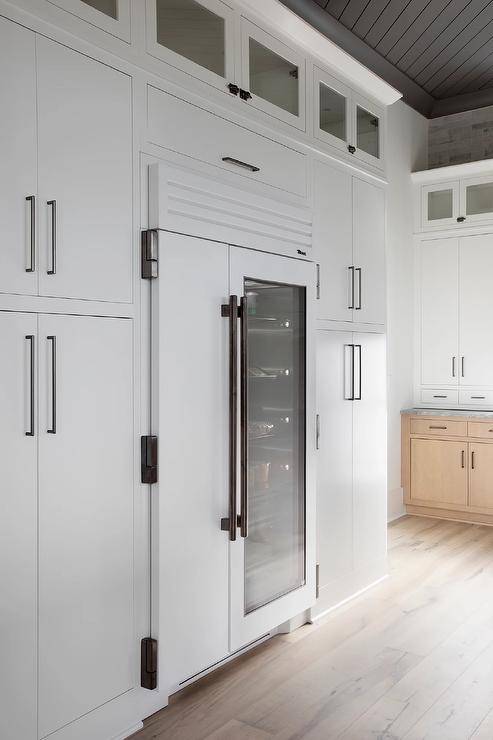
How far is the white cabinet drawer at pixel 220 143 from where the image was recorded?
241 centimetres

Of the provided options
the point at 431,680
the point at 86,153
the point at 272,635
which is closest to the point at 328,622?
the point at 272,635

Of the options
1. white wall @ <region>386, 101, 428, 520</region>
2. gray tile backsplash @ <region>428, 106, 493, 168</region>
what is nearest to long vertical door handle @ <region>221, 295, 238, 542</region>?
white wall @ <region>386, 101, 428, 520</region>

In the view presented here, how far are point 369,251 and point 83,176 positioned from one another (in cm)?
206

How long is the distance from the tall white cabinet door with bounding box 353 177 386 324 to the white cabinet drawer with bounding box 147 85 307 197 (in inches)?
22.4

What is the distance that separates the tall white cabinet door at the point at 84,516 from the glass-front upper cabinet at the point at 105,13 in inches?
36.4

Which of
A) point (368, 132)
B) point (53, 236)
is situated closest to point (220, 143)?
point (53, 236)

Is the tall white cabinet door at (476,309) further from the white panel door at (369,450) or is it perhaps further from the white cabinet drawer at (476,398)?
the white panel door at (369,450)

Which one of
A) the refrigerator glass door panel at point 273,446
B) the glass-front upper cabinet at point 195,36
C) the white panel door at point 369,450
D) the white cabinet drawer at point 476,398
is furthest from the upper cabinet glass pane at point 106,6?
the white cabinet drawer at point 476,398

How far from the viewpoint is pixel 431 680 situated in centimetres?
274

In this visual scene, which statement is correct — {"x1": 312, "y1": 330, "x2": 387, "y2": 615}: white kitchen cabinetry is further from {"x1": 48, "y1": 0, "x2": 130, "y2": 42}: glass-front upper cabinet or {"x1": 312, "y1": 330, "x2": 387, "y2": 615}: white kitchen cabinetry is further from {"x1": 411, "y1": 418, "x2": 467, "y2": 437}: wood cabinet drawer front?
{"x1": 48, "y1": 0, "x2": 130, "y2": 42}: glass-front upper cabinet

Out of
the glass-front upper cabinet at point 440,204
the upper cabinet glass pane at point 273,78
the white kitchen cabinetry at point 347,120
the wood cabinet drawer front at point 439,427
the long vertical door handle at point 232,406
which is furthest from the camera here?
the glass-front upper cabinet at point 440,204

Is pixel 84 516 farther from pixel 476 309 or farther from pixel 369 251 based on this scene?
pixel 476 309

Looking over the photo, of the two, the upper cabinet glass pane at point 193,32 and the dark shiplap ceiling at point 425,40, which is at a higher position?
the dark shiplap ceiling at point 425,40

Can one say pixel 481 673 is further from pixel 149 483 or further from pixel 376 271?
pixel 376 271
